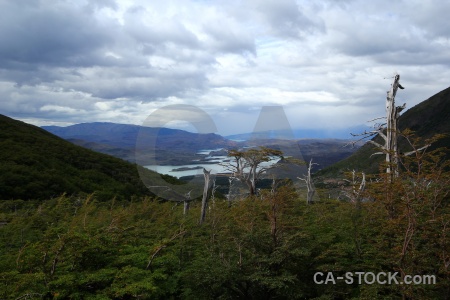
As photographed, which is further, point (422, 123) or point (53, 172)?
point (422, 123)

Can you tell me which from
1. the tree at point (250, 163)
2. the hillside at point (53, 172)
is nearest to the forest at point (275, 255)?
the tree at point (250, 163)

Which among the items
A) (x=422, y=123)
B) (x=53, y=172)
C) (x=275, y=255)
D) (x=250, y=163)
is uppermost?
(x=422, y=123)

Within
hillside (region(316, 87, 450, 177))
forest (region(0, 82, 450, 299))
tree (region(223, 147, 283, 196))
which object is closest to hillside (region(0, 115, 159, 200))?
tree (region(223, 147, 283, 196))

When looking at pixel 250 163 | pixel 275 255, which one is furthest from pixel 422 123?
pixel 275 255

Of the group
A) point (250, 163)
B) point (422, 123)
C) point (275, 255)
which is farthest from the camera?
point (422, 123)

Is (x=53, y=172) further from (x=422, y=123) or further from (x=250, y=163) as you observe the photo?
(x=422, y=123)

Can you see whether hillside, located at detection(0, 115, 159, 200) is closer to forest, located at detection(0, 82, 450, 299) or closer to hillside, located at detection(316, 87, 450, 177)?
forest, located at detection(0, 82, 450, 299)

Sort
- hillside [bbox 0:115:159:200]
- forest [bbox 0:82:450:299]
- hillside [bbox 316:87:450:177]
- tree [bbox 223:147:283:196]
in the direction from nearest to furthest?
1. forest [bbox 0:82:450:299]
2. tree [bbox 223:147:283:196]
3. hillside [bbox 0:115:159:200]
4. hillside [bbox 316:87:450:177]
